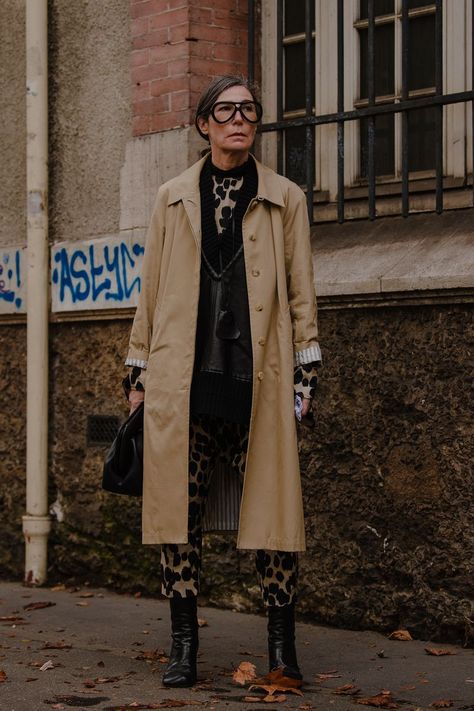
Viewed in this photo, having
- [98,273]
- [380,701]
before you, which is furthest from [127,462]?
[98,273]

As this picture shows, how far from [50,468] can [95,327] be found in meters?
0.83

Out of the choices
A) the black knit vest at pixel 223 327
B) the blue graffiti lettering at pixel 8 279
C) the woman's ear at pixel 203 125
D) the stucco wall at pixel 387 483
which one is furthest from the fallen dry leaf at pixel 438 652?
the blue graffiti lettering at pixel 8 279

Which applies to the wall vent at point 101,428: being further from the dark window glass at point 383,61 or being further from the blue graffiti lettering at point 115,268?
the dark window glass at point 383,61

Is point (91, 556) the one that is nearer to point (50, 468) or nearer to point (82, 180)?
point (50, 468)

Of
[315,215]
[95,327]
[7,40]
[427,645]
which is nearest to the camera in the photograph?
[427,645]

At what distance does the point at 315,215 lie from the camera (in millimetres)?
6648

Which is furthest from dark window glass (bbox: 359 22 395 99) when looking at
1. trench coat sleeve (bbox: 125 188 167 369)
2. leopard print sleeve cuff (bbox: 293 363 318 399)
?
leopard print sleeve cuff (bbox: 293 363 318 399)

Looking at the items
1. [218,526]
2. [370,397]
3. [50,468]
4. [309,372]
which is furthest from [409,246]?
[50,468]

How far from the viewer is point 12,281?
7609mm

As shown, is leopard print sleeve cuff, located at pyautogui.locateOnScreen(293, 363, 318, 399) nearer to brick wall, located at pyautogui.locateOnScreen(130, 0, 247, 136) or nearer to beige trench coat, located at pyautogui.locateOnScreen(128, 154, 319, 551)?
beige trench coat, located at pyautogui.locateOnScreen(128, 154, 319, 551)

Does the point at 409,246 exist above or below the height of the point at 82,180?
below

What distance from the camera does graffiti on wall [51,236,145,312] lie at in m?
6.92

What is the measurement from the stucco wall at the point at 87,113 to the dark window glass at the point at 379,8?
1.25m

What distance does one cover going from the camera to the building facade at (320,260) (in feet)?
18.7
